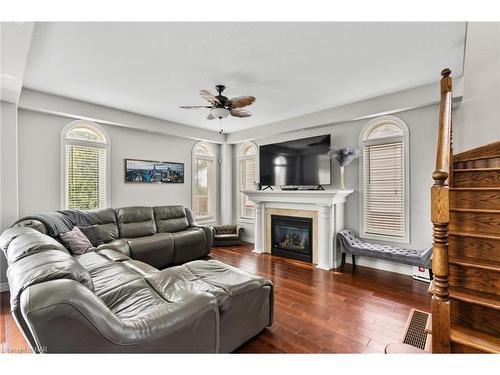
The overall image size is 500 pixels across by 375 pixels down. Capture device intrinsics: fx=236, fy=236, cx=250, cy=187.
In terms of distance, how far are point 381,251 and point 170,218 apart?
3.76 meters

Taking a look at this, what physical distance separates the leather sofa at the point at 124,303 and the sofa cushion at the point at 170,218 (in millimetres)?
1546

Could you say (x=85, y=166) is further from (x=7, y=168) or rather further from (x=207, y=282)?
(x=207, y=282)

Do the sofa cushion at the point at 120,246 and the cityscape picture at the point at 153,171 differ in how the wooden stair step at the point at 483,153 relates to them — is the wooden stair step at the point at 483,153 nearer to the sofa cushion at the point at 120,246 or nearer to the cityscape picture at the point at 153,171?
the sofa cushion at the point at 120,246

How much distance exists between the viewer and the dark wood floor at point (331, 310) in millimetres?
2031

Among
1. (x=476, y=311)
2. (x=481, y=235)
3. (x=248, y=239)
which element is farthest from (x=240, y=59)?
(x=248, y=239)

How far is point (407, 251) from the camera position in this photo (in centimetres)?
341

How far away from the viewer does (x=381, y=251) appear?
11.3ft

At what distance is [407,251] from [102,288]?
3789mm

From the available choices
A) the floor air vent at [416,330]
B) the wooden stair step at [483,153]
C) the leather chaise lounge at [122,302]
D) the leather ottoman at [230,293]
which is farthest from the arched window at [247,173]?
the wooden stair step at [483,153]

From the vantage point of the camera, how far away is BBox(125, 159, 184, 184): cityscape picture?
4660mm
